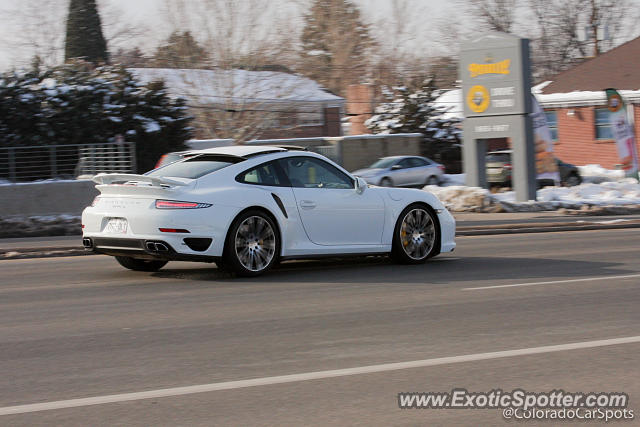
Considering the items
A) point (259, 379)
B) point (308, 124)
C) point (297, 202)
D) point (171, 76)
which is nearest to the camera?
point (259, 379)

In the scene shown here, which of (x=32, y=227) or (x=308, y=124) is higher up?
(x=308, y=124)

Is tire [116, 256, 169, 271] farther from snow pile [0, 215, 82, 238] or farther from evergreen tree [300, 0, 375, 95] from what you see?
evergreen tree [300, 0, 375, 95]

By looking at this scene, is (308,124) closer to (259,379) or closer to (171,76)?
(171,76)

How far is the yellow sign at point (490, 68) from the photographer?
24.9 m

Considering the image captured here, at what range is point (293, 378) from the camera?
556cm

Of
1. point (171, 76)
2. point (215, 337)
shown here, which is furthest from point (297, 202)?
point (171, 76)

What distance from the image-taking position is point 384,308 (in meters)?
8.10

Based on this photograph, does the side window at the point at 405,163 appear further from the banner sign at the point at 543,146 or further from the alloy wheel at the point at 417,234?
the alloy wheel at the point at 417,234

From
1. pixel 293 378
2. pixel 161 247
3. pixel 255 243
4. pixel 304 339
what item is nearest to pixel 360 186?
pixel 255 243

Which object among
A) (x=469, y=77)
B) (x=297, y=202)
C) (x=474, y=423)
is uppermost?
(x=469, y=77)

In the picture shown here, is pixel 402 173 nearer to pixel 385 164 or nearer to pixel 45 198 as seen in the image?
pixel 385 164

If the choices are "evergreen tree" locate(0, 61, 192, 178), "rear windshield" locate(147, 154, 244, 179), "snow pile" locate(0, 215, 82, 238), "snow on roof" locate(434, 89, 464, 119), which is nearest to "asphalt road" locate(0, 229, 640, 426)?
"rear windshield" locate(147, 154, 244, 179)

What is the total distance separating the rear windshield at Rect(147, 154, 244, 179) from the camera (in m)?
10.0

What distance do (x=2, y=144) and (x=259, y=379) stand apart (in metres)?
25.4
